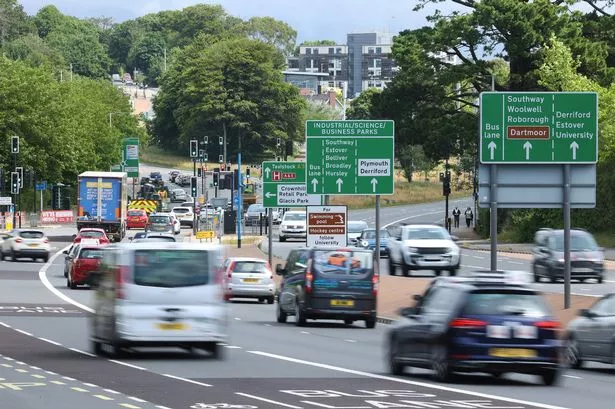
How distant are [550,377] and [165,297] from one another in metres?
6.71

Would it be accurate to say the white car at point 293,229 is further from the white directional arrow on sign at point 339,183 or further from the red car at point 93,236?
the white directional arrow on sign at point 339,183

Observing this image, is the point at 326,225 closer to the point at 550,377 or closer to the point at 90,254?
the point at 90,254

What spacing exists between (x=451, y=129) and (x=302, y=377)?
6812cm

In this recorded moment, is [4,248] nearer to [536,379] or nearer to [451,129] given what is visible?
[451,129]

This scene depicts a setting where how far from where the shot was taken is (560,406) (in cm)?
1864

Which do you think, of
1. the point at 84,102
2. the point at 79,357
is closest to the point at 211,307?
the point at 79,357

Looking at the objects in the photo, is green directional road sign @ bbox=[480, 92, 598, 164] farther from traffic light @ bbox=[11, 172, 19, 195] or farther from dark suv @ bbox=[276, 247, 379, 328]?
traffic light @ bbox=[11, 172, 19, 195]

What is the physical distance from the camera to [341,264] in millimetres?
35344

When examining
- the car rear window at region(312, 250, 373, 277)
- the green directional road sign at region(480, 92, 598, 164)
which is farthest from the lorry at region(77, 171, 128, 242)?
the car rear window at region(312, 250, 373, 277)

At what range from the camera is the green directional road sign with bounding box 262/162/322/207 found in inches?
2224

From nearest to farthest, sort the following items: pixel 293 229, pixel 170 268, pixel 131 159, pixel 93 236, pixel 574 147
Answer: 1. pixel 170 268
2. pixel 574 147
3. pixel 93 236
4. pixel 293 229
5. pixel 131 159

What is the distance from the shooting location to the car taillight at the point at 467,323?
2059 cm

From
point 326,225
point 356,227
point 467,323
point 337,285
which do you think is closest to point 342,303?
point 337,285

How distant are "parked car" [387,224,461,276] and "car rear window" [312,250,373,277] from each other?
19.3 m
